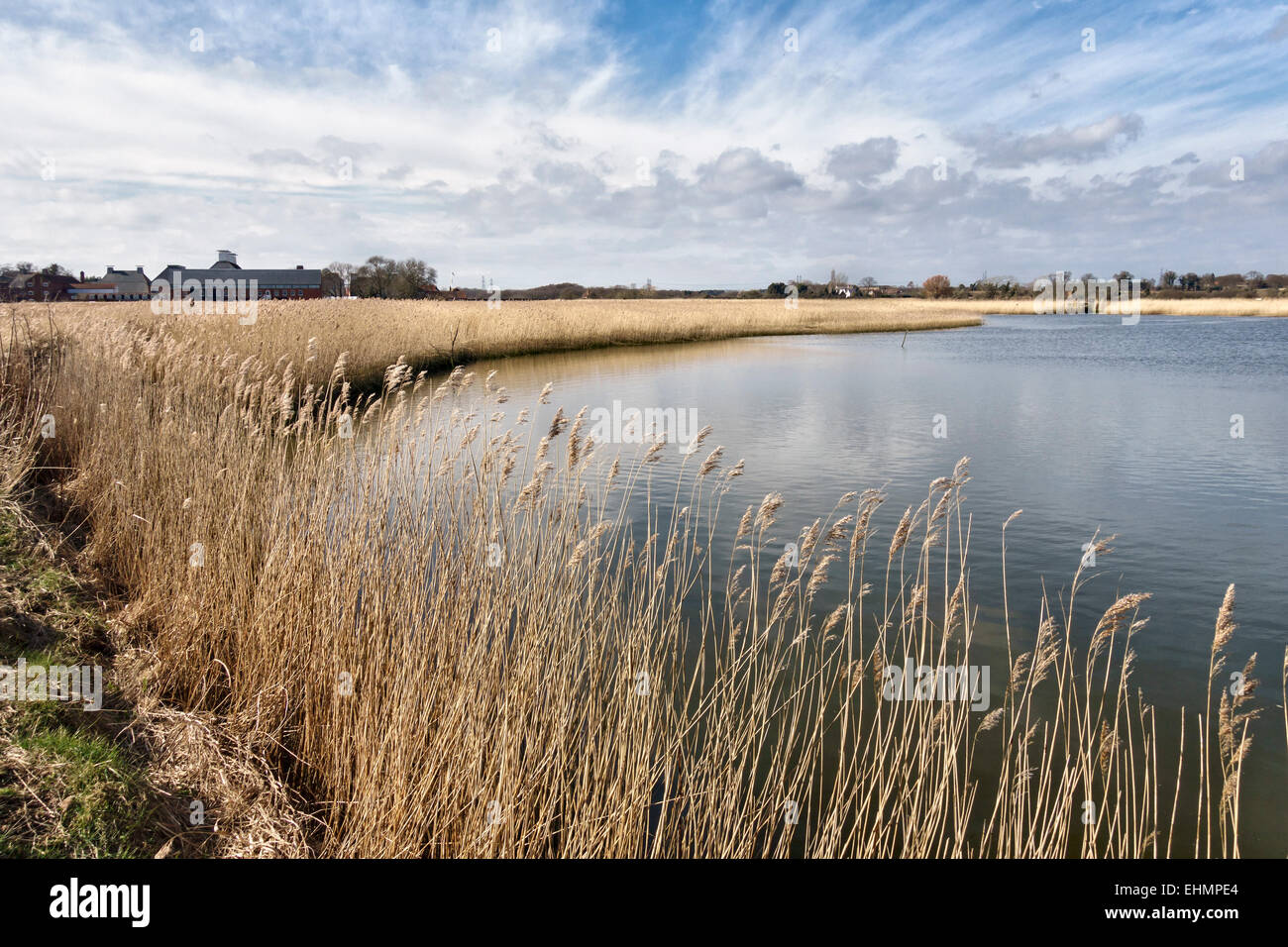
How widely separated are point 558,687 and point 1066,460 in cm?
927

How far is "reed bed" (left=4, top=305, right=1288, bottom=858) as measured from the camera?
2.72 meters

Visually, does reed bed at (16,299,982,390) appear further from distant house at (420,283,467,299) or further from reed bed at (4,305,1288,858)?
distant house at (420,283,467,299)

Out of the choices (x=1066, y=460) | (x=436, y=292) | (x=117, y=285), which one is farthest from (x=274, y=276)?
(x=1066, y=460)

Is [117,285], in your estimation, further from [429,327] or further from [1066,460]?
[1066,460]

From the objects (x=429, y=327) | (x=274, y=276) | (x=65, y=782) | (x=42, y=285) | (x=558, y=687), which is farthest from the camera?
(x=274, y=276)

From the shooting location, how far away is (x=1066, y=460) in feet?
33.3

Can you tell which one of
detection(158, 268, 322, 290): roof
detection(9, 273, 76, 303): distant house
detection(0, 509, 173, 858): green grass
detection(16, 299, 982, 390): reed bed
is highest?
detection(158, 268, 322, 290): roof

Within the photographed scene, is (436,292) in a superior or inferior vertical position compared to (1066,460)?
superior

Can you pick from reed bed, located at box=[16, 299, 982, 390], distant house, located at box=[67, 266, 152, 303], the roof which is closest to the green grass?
reed bed, located at box=[16, 299, 982, 390]

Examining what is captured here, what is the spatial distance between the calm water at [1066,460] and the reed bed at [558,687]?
0.41 metres

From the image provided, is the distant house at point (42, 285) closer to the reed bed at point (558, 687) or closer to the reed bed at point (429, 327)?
the reed bed at point (429, 327)

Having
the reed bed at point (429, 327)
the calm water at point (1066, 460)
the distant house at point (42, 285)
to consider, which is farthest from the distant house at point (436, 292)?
the calm water at point (1066, 460)

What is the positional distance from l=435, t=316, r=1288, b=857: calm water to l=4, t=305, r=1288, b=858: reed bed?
414mm
